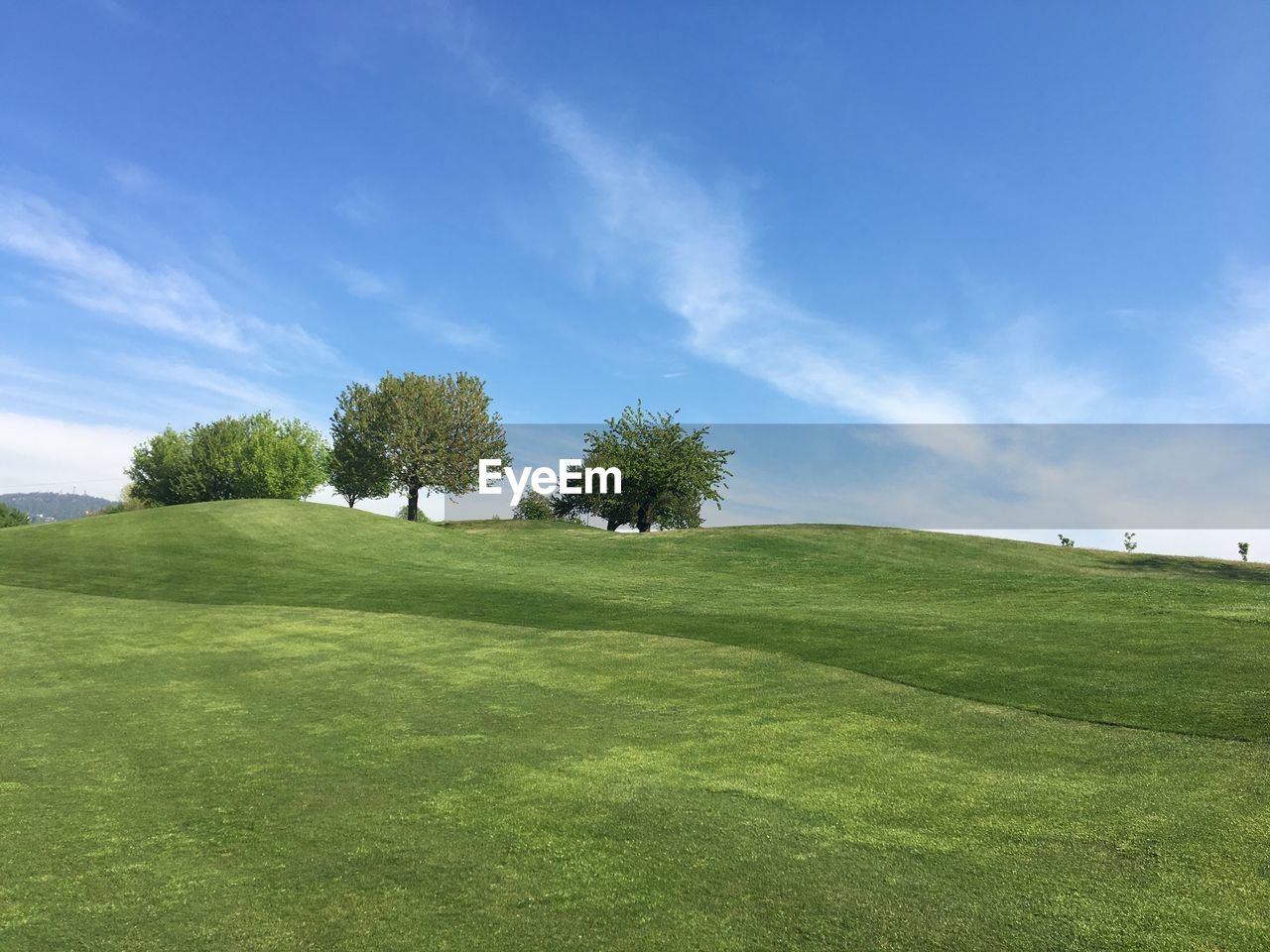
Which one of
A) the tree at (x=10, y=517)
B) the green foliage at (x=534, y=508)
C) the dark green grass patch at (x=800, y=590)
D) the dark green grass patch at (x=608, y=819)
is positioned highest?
the green foliage at (x=534, y=508)

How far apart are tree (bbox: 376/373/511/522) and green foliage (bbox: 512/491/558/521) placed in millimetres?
17889

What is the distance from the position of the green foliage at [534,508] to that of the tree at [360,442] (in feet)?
72.5

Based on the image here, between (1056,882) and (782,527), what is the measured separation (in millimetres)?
43271

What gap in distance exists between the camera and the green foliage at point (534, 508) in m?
99.5

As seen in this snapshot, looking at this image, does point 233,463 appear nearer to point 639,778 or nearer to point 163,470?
point 163,470

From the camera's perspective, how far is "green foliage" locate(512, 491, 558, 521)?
99500 millimetres

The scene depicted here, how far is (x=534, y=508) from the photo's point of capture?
332ft

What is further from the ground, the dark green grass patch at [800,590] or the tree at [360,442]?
the tree at [360,442]

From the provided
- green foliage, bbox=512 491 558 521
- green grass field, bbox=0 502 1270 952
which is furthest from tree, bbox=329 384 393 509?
green grass field, bbox=0 502 1270 952

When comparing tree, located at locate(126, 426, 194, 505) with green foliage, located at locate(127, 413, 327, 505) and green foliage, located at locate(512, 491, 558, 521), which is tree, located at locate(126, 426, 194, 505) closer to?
green foliage, located at locate(127, 413, 327, 505)

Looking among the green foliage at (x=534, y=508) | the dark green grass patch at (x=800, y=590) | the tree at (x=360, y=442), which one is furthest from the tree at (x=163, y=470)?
the dark green grass patch at (x=800, y=590)

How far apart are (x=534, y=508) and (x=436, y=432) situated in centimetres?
Answer: 2655

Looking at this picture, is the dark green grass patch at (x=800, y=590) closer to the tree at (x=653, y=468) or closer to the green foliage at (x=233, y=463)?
the tree at (x=653, y=468)

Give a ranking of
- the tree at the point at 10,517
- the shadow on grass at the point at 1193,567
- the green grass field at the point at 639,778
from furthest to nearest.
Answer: the tree at the point at 10,517, the shadow on grass at the point at 1193,567, the green grass field at the point at 639,778
